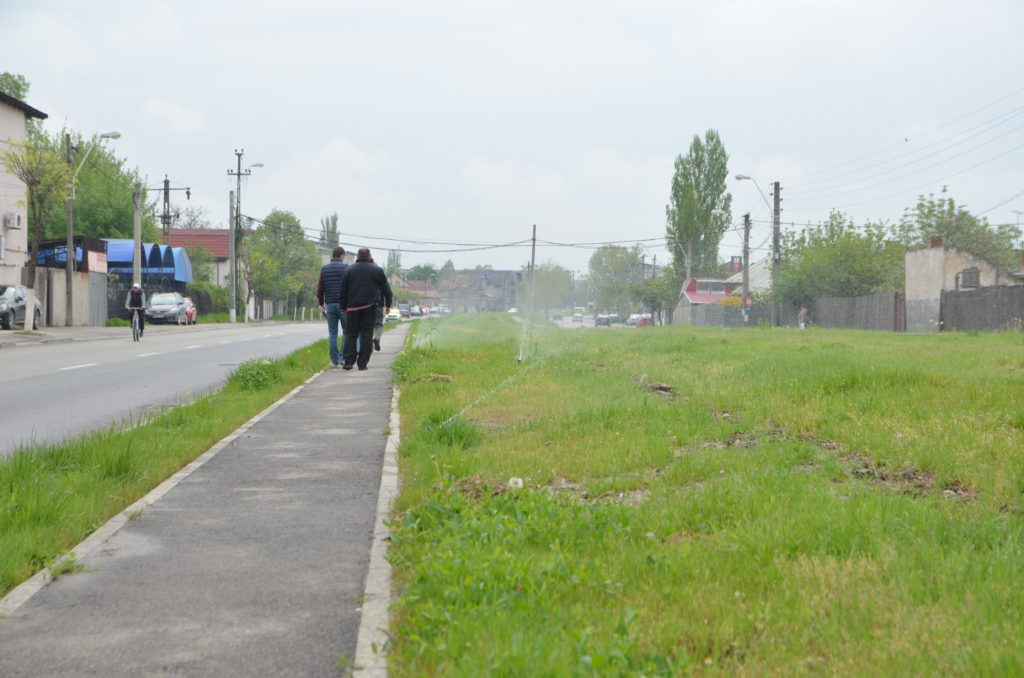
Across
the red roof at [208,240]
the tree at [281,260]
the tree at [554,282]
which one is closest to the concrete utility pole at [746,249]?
the tree at [281,260]

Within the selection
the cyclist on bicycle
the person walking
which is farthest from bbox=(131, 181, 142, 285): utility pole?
the person walking

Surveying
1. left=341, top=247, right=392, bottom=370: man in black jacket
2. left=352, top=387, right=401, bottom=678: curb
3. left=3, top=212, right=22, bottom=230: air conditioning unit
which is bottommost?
left=352, top=387, right=401, bottom=678: curb

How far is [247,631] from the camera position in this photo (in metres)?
3.75

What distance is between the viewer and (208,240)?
294 ft

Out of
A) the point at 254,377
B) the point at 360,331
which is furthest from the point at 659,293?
the point at 254,377

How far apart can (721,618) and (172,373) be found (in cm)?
1514

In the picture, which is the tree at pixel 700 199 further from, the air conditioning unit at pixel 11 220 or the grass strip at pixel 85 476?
the grass strip at pixel 85 476

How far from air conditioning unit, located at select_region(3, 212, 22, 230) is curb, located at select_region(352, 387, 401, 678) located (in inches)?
1610

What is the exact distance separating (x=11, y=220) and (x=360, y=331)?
3236 cm

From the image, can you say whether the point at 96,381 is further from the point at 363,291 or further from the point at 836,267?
the point at 836,267

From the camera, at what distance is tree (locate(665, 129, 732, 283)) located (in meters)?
80.6

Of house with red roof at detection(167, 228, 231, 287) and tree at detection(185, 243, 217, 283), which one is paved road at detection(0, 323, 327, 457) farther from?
house with red roof at detection(167, 228, 231, 287)

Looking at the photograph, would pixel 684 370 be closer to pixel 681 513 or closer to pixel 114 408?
pixel 114 408

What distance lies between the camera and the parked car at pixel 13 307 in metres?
34.3
